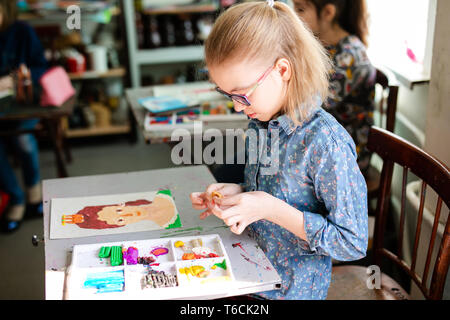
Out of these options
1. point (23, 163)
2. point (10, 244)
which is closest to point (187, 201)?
point (10, 244)

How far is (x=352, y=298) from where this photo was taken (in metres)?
1.44

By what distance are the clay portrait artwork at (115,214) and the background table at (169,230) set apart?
0.9 inches

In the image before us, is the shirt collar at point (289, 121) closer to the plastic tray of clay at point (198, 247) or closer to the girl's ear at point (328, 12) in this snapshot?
the plastic tray of clay at point (198, 247)

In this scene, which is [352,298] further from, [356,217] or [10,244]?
[10,244]

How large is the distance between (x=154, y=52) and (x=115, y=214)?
2627 mm

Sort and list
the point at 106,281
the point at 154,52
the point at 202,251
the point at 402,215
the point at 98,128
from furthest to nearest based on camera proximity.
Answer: the point at 98,128
the point at 154,52
the point at 402,215
the point at 202,251
the point at 106,281

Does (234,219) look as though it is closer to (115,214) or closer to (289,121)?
(289,121)

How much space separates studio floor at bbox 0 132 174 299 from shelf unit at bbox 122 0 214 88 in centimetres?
52

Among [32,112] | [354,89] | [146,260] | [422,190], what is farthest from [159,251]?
[32,112]

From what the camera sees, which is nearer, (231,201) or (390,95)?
(231,201)

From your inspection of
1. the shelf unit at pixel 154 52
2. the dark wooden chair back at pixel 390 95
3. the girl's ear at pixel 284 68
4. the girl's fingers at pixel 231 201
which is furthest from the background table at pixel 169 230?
the shelf unit at pixel 154 52

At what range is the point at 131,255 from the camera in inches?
43.8
